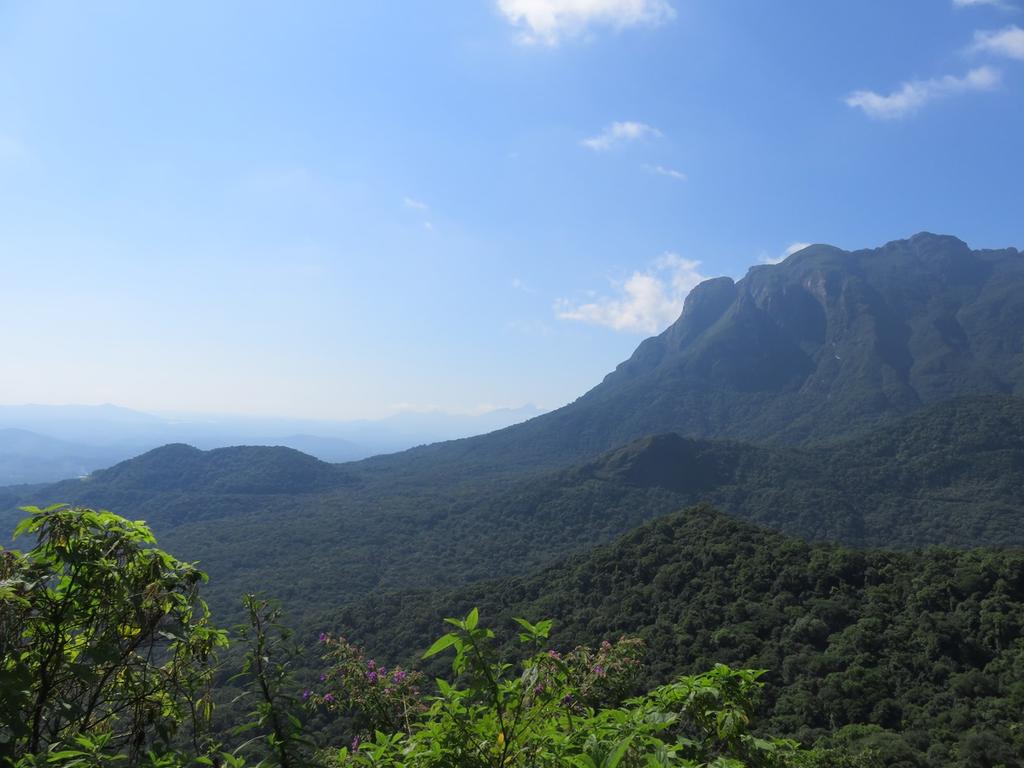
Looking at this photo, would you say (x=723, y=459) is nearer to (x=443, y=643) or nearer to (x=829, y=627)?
(x=829, y=627)

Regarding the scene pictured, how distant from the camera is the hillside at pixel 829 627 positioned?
63.8ft

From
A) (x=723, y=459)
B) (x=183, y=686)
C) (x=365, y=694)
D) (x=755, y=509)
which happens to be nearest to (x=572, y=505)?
(x=755, y=509)

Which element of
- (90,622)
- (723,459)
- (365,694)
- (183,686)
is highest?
(90,622)

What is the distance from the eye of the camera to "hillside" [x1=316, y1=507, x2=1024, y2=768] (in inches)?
765

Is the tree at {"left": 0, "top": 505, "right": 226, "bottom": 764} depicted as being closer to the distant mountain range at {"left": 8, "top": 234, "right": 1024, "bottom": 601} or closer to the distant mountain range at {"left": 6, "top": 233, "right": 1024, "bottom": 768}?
the distant mountain range at {"left": 6, "top": 233, "right": 1024, "bottom": 768}

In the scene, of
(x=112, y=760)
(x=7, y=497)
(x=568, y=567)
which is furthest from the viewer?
(x=7, y=497)

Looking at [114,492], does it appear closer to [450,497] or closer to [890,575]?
[450,497]

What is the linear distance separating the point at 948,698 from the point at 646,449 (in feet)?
232

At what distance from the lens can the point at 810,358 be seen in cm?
14300

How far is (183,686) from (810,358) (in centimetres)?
16079

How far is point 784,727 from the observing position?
2052 centimetres

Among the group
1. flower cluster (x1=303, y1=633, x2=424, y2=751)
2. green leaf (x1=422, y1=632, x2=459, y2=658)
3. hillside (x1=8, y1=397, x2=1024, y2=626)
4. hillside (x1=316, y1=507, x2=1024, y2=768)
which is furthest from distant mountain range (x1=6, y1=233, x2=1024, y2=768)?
green leaf (x1=422, y1=632, x2=459, y2=658)

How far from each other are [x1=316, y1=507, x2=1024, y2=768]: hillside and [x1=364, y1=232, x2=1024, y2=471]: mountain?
7611 centimetres

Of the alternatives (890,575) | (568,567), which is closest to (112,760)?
(890,575)
